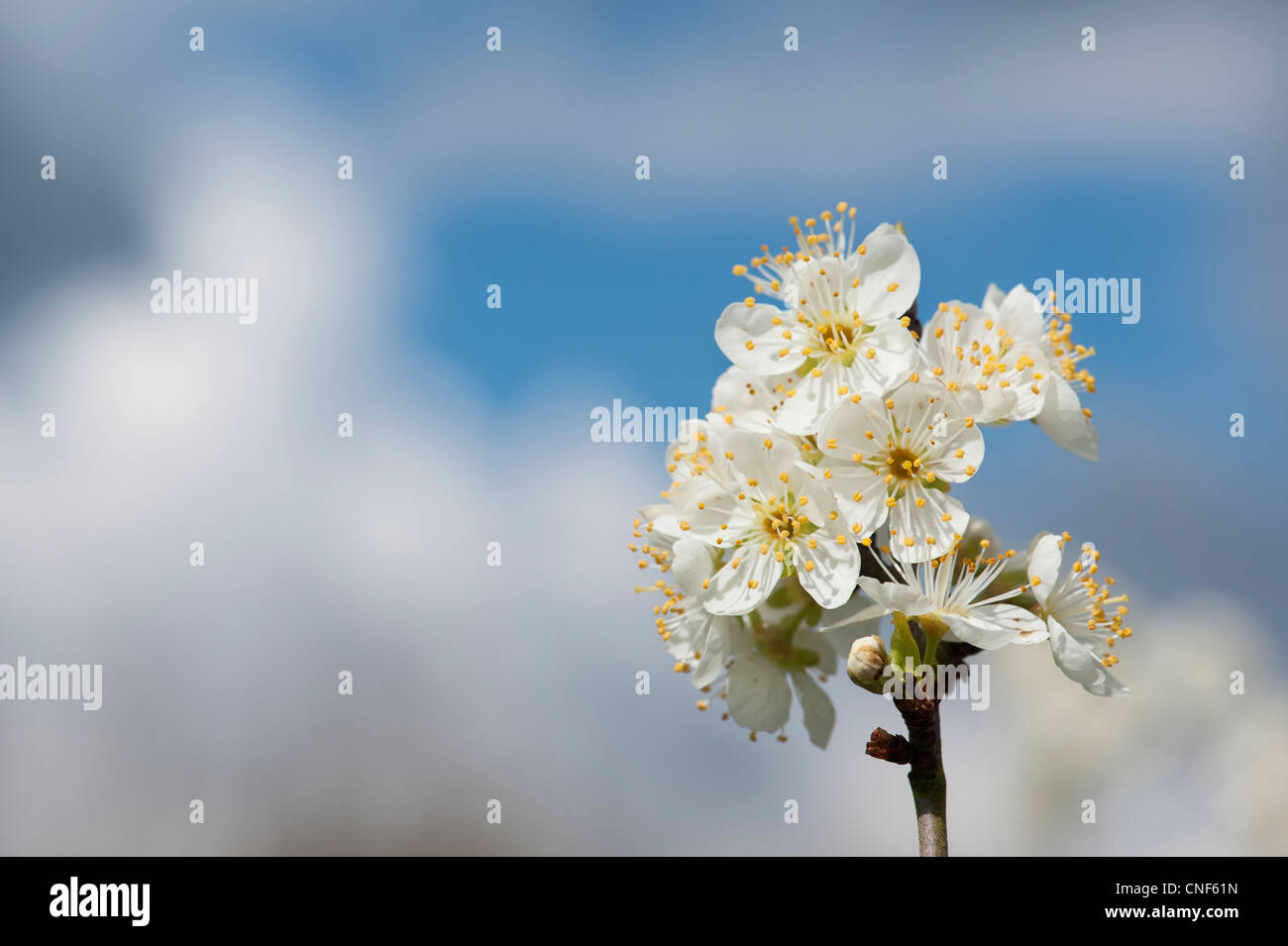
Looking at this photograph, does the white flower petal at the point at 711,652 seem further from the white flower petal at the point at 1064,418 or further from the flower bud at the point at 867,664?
the white flower petal at the point at 1064,418

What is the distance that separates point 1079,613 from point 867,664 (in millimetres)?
507

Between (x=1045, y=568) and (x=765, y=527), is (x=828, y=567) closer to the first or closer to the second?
(x=765, y=527)

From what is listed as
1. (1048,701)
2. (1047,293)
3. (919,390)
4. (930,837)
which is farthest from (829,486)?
(1048,701)

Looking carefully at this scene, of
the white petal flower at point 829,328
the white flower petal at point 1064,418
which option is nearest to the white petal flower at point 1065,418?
the white flower petal at point 1064,418

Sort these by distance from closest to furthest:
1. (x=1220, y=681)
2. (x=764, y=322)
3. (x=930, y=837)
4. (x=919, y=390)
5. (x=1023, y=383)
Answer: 1. (x=930, y=837)
2. (x=919, y=390)
3. (x=1023, y=383)
4. (x=764, y=322)
5. (x=1220, y=681)

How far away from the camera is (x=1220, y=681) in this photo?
5.48 metres

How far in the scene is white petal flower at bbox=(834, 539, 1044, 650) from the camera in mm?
1515

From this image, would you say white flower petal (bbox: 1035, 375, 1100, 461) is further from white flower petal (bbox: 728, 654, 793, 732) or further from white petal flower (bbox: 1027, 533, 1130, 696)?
white flower petal (bbox: 728, 654, 793, 732)

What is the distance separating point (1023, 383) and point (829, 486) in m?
0.43

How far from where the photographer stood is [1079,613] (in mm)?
1764

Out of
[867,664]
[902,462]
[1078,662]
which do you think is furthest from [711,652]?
[1078,662]

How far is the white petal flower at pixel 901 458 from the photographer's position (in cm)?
156

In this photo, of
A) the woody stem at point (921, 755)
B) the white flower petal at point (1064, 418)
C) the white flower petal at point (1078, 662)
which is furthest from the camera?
the white flower petal at point (1064, 418)
